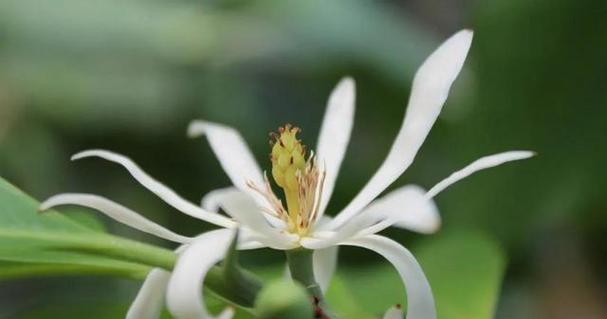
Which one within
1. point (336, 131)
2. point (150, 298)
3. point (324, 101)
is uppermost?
point (324, 101)

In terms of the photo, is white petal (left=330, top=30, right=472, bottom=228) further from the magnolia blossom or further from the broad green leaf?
the broad green leaf

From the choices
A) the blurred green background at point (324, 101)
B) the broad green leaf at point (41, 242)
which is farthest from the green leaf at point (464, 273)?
the broad green leaf at point (41, 242)

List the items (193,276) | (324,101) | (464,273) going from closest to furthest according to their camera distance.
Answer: (193,276)
(464,273)
(324,101)

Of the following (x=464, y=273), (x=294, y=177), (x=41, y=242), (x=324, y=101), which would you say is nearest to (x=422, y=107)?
(x=294, y=177)

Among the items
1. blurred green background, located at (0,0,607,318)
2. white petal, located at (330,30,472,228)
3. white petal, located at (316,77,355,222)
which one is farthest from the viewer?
blurred green background, located at (0,0,607,318)

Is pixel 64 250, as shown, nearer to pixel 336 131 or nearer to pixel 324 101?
pixel 336 131

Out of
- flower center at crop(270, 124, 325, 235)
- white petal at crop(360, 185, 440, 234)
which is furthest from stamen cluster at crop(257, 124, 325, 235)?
white petal at crop(360, 185, 440, 234)
